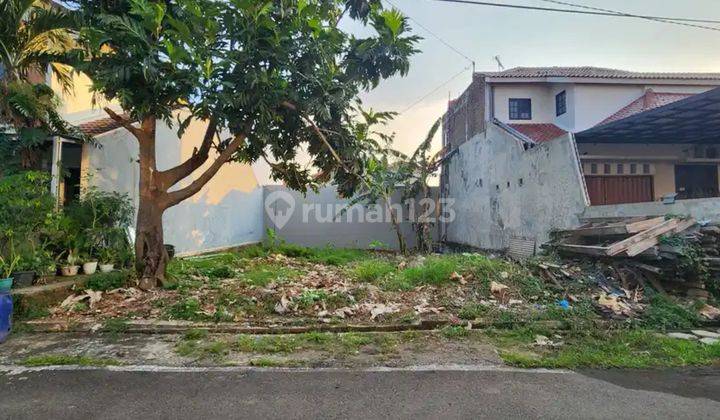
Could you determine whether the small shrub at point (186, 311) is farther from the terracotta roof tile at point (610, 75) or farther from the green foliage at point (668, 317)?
the terracotta roof tile at point (610, 75)

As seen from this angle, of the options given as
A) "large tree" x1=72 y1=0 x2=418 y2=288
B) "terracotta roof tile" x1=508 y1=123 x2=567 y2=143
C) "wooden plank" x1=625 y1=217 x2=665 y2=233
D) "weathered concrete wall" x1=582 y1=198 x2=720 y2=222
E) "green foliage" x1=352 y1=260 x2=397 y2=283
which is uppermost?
"terracotta roof tile" x1=508 y1=123 x2=567 y2=143

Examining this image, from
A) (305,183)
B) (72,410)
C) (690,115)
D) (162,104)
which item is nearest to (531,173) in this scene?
(690,115)

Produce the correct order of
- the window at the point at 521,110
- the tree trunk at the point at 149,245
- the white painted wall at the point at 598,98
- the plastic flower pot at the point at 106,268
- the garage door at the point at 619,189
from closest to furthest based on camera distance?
the tree trunk at the point at 149,245 → the plastic flower pot at the point at 106,268 → the garage door at the point at 619,189 → the white painted wall at the point at 598,98 → the window at the point at 521,110

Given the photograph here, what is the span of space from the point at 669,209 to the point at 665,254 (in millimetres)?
1458

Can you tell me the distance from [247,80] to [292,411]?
397cm

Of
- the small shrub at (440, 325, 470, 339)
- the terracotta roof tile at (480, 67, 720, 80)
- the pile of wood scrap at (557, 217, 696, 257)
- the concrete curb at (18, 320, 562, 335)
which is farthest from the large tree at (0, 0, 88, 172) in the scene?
the terracotta roof tile at (480, 67, 720, 80)

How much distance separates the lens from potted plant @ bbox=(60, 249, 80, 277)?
716cm

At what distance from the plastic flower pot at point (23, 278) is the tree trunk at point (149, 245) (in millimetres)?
1428

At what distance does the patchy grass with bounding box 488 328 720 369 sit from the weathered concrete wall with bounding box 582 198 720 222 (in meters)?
3.15

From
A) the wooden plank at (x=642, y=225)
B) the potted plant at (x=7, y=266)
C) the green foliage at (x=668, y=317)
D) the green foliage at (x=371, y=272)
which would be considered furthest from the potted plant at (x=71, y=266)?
the wooden plank at (x=642, y=225)

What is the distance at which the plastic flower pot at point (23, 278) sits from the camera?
6.11 meters

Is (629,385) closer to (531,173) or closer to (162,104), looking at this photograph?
(162,104)

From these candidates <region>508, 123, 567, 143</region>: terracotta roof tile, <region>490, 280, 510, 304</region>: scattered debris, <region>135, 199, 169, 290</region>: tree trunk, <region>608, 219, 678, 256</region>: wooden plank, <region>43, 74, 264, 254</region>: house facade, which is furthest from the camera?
<region>508, 123, 567, 143</region>: terracotta roof tile

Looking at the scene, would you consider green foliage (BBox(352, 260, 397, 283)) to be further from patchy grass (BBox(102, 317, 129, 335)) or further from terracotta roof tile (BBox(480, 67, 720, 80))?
terracotta roof tile (BBox(480, 67, 720, 80))
